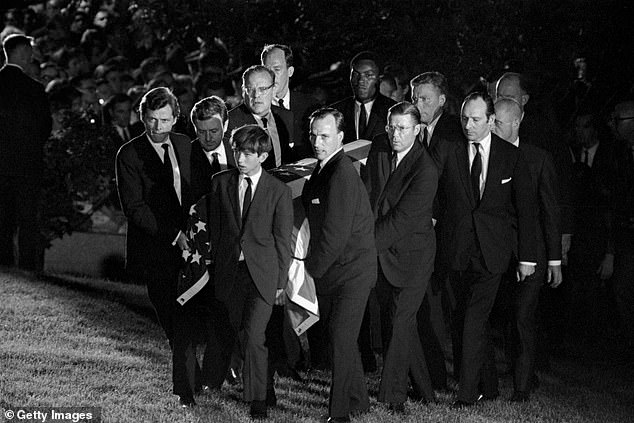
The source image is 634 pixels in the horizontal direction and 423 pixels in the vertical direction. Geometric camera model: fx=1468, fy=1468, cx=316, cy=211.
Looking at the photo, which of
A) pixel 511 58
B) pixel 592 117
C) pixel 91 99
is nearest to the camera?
pixel 592 117

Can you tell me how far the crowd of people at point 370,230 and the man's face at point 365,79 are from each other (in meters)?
0.01

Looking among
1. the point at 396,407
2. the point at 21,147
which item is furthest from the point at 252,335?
the point at 21,147

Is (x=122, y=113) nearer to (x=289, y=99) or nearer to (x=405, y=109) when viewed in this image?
(x=289, y=99)

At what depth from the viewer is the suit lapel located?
30.7 feet

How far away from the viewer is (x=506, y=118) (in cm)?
968

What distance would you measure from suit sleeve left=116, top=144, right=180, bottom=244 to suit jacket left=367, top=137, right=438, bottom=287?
1.28m

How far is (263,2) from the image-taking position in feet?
48.2

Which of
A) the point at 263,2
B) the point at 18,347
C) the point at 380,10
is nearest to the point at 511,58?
the point at 380,10

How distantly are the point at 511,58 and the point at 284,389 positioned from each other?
539cm

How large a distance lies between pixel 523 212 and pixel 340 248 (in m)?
1.44

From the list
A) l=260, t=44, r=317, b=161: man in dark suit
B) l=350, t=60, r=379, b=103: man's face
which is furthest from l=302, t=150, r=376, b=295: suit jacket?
l=350, t=60, r=379, b=103: man's face

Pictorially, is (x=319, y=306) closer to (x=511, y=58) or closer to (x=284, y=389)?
(x=284, y=389)

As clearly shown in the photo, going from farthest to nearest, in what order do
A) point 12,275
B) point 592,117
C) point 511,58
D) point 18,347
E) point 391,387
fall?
1. point 511,58
2. point 12,275
3. point 592,117
4. point 18,347
5. point 391,387

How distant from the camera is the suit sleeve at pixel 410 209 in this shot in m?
8.98
